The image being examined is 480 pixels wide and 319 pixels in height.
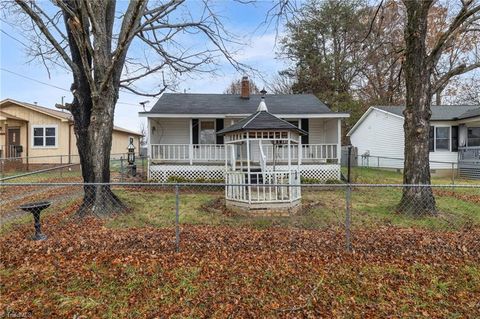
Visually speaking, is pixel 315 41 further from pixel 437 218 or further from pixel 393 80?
pixel 437 218

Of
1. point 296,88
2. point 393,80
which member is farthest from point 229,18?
point 393,80

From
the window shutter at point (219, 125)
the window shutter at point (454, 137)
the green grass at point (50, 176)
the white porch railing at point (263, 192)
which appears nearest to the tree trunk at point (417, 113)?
the white porch railing at point (263, 192)

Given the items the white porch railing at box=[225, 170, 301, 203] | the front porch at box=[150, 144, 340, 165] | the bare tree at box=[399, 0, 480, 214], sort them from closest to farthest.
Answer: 1. the bare tree at box=[399, 0, 480, 214]
2. the white porch railing at box=[225, 170, 301, 203]
3. the front porch at box=[150, 144, 340, 165]

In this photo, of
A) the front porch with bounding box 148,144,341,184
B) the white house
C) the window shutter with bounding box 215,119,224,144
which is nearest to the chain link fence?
the front porch with bounding box 148,144,341,184

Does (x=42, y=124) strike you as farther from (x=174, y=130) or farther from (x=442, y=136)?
(x=442, y=136)

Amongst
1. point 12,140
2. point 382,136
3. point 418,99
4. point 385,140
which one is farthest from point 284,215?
point 12,140

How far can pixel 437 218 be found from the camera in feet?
22.0

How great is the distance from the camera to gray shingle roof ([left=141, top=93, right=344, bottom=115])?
1363 centimetres

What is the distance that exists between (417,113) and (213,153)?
864 cm

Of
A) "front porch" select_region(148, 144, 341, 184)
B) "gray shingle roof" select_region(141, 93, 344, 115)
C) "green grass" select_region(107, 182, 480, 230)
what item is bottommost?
"green grass" select_region(107, 182, 480, 230)

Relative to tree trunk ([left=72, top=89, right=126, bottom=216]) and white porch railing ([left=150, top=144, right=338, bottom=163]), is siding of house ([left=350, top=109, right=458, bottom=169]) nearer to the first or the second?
white porch railing ([left=150, top=144, right=338, bottom=163])

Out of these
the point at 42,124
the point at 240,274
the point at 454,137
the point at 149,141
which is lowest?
the point at 240,274

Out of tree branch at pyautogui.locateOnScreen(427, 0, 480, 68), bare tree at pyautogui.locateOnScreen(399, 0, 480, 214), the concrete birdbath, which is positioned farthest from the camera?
bare tree at pyautogui.locateOnScreen(399, 0, 480, 214)

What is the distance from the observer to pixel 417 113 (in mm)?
6969
